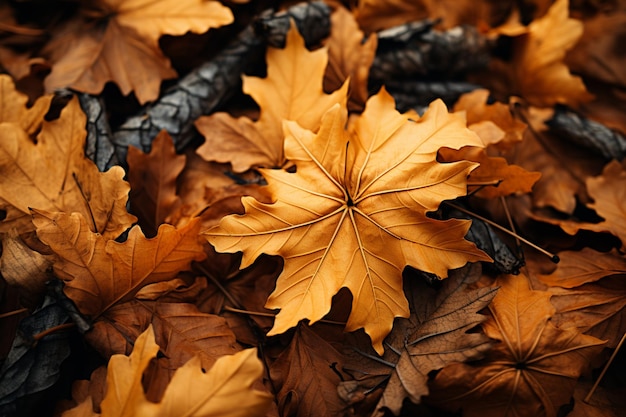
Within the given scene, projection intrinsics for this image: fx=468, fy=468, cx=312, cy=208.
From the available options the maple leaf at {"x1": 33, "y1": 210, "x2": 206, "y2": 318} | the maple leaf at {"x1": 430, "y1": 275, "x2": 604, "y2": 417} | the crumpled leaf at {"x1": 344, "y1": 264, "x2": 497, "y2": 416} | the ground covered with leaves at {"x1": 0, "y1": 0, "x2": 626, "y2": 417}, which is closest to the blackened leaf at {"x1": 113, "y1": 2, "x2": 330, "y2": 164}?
the ground covered with leaves at {"x1": 0, "y1": 0, "x2": 626, "y2": 417}

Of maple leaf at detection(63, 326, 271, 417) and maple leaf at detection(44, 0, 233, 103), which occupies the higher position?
maple leaf at detection(44, 0, 233, 103)

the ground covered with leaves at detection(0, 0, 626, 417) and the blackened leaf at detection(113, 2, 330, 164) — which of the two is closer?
the ground covered with leaves at detection(0, 0, 626, 417)

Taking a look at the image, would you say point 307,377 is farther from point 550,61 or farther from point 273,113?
point 550,61

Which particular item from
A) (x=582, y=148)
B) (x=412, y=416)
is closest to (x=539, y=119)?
(x=582, y=148)

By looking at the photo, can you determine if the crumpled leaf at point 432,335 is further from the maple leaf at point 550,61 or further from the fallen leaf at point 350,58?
the maple leaf at point 550,61

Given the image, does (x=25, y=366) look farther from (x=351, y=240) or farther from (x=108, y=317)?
(x=351, y=240)

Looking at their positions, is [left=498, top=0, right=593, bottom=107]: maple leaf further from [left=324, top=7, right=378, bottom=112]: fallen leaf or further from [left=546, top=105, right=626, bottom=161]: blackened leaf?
[left=324, top=7, right=378, bottom=112]: fallen leaf

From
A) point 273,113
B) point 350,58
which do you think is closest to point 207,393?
point 273,113
